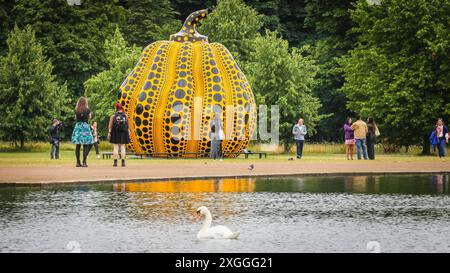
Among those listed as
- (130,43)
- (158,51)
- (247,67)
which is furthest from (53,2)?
(158,51)

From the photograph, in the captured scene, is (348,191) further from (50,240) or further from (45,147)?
(45,147)

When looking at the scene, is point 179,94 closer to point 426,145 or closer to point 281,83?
point 281,83

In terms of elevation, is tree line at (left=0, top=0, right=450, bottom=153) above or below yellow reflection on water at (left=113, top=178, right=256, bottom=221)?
above

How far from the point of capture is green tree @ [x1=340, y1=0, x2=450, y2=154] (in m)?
45.4

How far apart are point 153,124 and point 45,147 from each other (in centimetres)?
1942

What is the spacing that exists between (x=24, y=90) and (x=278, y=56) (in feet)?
46.7

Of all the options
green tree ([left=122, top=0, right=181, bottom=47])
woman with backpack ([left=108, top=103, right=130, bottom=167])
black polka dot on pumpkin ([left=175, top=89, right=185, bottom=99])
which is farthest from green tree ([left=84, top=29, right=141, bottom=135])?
woman with backpack ([left=108, top=103, right=130, bottom=167])

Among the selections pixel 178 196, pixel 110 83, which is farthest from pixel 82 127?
pixel 110 83

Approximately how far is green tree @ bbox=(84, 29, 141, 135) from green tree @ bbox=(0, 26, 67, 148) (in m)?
2.40

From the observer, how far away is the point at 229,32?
6200 cm

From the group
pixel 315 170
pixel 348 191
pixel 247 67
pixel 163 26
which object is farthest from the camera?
pixel 163 26

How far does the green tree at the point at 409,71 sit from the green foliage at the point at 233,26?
Result: 13490 mm

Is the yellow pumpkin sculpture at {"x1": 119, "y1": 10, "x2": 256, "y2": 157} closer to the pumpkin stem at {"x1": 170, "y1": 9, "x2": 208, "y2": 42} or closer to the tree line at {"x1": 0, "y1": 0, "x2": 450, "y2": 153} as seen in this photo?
the pumpkin stem at {"x1": 170, "y1": 9, "x2": 208, "y2": 42}

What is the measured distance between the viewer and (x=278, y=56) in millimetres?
50094
